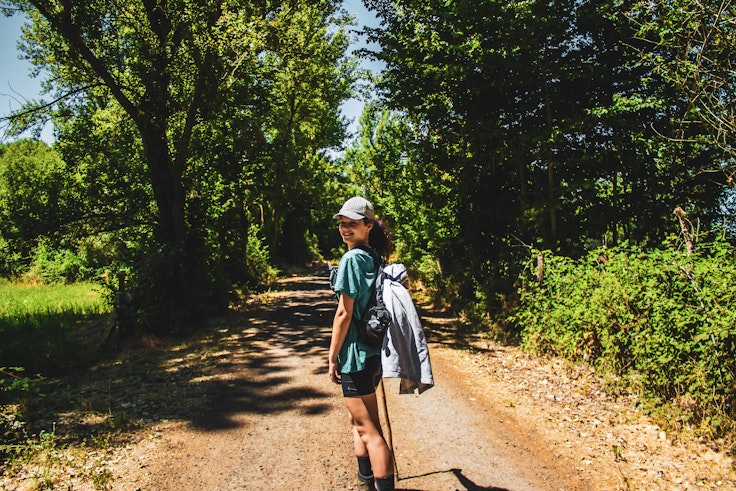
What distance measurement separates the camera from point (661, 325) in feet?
15.7

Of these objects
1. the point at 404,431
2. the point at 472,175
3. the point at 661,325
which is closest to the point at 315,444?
the point at 404,431

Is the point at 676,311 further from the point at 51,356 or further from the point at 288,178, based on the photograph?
the point at 288,178

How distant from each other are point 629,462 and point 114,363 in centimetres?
745

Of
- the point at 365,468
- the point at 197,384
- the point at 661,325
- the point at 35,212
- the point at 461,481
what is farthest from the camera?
the point at 35,212

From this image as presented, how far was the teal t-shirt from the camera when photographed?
9.70 ft

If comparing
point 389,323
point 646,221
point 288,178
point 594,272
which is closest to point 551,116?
point 646,221

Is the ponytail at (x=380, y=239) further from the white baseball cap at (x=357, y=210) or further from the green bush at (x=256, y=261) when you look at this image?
the green bush at (x=256, y=261)

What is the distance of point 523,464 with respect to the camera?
159 inches

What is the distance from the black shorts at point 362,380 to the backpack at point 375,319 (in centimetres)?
13

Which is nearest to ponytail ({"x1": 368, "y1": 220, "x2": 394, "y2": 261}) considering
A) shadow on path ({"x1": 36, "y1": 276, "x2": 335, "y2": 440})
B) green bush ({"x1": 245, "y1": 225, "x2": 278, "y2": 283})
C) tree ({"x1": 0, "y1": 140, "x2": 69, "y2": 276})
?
shadow on path ({"x1": 36, "y1": 276, "x2": 335, "y2": 440})

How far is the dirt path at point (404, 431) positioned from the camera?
376cm

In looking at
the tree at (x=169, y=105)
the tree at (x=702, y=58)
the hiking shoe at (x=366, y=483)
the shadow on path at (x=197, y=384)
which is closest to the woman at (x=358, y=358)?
the hiking shoe at (x=366, y=483)

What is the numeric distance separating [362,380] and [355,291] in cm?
61

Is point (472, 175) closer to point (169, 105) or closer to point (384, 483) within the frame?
point (169, 105)
